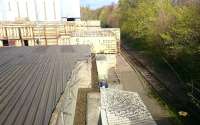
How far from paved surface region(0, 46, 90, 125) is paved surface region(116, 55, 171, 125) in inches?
199

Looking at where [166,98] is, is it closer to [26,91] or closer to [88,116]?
[88,116]

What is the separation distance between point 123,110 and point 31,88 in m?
4.51

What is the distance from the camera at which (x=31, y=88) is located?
19.7 feet

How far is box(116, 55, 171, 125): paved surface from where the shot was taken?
11688mm

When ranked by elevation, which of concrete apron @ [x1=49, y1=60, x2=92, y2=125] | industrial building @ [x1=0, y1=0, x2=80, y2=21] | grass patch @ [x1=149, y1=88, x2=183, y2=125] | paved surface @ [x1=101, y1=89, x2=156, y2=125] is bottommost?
grass patch @ [x1=149, y1=88, x2=183, y2=125]

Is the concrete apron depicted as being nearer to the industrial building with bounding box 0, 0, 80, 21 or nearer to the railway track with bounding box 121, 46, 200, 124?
the railway track with bounding box 121, 46, 200, 124

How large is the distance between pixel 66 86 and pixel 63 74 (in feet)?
3.52

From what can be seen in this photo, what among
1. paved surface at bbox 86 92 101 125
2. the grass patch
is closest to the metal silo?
the grass patch

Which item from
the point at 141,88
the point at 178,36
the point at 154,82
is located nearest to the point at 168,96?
the point at 141,88

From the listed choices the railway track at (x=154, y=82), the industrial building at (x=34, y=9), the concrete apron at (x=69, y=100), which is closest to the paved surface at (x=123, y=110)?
the concrete apron at (x=69, y=100)

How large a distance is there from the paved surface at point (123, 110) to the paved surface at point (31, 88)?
7.02ft

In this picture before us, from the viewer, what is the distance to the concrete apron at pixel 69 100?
4.92 metres

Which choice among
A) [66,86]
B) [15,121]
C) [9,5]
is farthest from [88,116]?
[9,5]

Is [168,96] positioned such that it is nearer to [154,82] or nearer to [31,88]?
[154,82]
